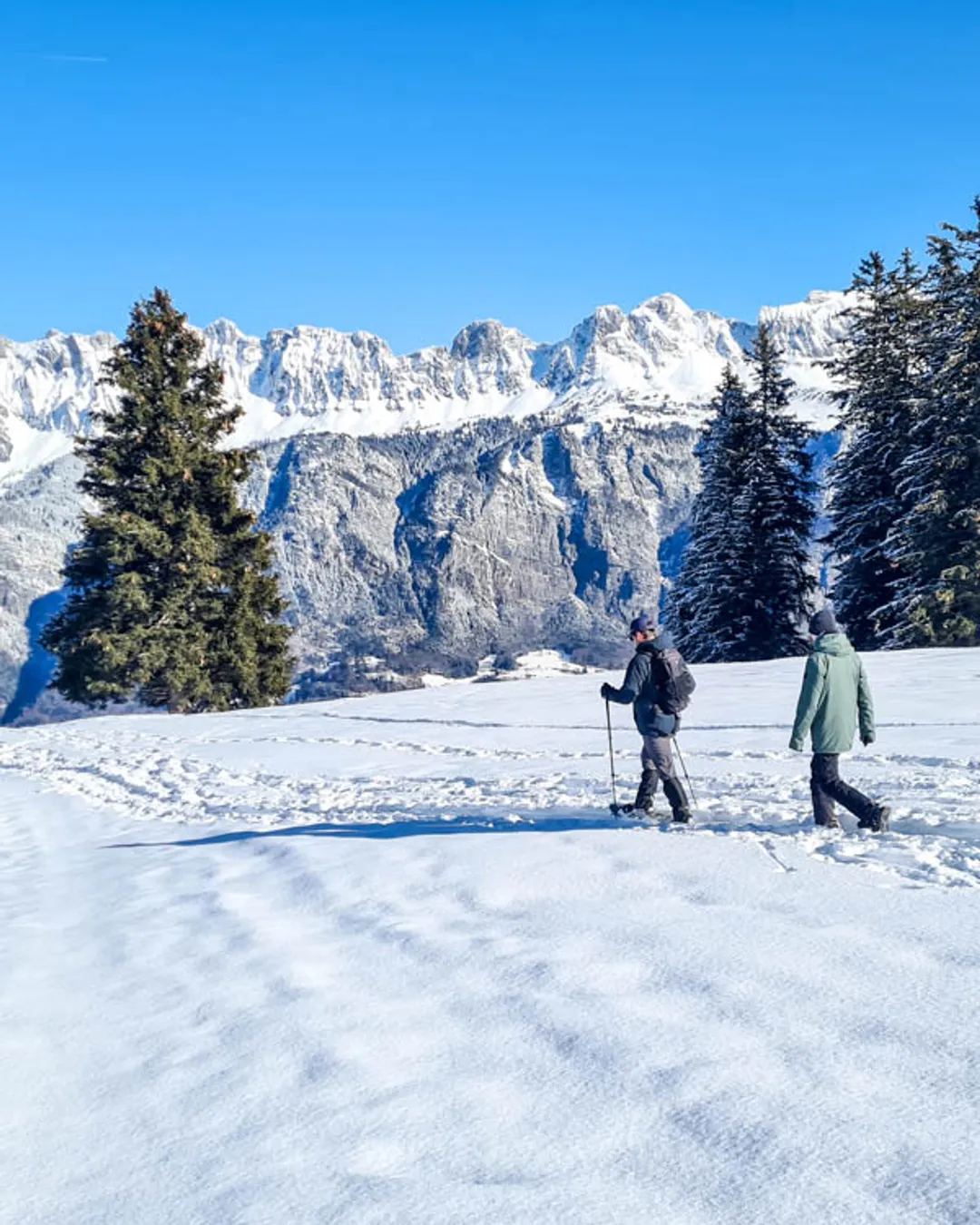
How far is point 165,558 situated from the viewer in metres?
27.8

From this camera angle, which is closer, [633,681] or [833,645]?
[833,645]

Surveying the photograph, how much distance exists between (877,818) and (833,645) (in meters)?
1.54

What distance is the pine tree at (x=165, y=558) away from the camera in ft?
88.9

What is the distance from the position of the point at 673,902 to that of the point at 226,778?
10454 millimetres

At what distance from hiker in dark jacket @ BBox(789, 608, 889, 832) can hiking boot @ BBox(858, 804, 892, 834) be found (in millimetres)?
19

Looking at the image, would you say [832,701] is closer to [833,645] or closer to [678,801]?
[833,645]

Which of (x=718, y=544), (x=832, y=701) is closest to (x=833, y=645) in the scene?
(x=832, y=701)

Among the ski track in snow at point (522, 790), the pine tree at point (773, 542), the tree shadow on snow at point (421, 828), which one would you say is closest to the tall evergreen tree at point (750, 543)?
the pine tree at point (773, 542)

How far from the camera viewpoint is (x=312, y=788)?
13406 mm

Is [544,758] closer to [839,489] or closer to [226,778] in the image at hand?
[226,778]

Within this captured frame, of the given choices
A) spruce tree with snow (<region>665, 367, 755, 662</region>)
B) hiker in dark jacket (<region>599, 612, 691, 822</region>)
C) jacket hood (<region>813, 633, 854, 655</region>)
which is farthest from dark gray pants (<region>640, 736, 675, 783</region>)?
spruce tree with snow (<region>665, 367, 755, 662</region>)

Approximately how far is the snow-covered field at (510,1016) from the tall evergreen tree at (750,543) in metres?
21.4

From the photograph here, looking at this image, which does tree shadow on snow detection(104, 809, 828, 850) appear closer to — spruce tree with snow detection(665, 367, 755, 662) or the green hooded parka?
the green hooded parka

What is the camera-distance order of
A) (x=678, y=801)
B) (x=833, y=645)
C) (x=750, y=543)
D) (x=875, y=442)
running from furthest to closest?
(x=750, y=543)
(x=875, y=442)
(x=678, y=801)
(x=833, y=645)
